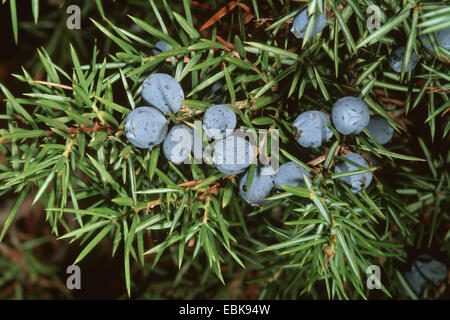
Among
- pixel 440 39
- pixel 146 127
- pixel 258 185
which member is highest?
pixel 440 39

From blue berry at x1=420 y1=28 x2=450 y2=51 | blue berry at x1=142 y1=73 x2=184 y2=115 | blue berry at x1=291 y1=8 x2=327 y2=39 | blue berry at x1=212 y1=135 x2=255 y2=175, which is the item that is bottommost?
blue berry at x1=212 y1=135 x2=255 y2=175

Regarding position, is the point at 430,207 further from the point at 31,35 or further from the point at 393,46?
the point at 31,35

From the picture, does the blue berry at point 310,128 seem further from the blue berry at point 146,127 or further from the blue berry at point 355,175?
the blue berry at point 146,127

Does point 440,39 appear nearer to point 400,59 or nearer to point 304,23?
point 400,59

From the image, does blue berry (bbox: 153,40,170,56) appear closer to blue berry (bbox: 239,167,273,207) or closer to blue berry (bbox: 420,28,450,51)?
blue berry (bbox: 239,167,273,207)

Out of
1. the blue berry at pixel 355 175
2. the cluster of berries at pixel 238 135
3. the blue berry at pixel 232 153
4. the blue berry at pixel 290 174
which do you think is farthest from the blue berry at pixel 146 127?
the blue berry at pixel 355 175

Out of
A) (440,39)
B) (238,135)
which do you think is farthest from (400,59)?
(238,135)

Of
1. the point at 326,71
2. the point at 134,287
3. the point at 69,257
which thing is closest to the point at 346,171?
the point at 326,71

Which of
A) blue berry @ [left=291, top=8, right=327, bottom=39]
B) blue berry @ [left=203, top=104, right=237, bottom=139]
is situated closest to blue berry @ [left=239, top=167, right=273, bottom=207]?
blue berry @ [left=203, top=104, right=237, bottom=139]
